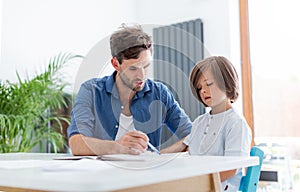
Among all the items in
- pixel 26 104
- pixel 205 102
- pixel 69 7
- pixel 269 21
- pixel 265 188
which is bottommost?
pixel 265 188

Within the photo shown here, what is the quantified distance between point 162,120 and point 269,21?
86.4 inches

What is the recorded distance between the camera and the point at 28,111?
8.69 ft

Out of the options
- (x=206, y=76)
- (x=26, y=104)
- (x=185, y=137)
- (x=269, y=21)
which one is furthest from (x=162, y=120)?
(x=269, y=21)

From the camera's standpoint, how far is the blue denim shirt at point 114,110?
142 centimetres

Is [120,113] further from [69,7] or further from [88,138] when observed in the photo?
[69,7]

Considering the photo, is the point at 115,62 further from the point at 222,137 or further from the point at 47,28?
the point at 47,28

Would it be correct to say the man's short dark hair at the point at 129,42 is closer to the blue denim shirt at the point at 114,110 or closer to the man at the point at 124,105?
the man at the point at 124,105

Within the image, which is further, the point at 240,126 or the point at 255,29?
the point at 255,29

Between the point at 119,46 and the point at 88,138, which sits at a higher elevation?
the point at 119,46

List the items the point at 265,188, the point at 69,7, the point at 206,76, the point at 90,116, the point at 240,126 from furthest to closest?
the point at 69,7 < the point at 265,188 < the point at 90,116 < the point at 206,76 < the point at 240,126

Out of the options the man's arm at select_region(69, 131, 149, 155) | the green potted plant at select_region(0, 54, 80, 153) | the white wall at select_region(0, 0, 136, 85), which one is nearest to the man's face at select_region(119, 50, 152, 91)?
the man's arm at select_region(69, 131, 149, 155)

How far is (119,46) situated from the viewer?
125 cm

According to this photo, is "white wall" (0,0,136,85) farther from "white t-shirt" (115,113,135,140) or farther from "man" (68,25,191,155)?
"white t-shirt" (115,113,135,140)

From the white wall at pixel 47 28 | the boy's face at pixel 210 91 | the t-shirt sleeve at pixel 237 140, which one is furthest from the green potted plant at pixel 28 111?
the t-shirt sleeve at pixel 237 140
